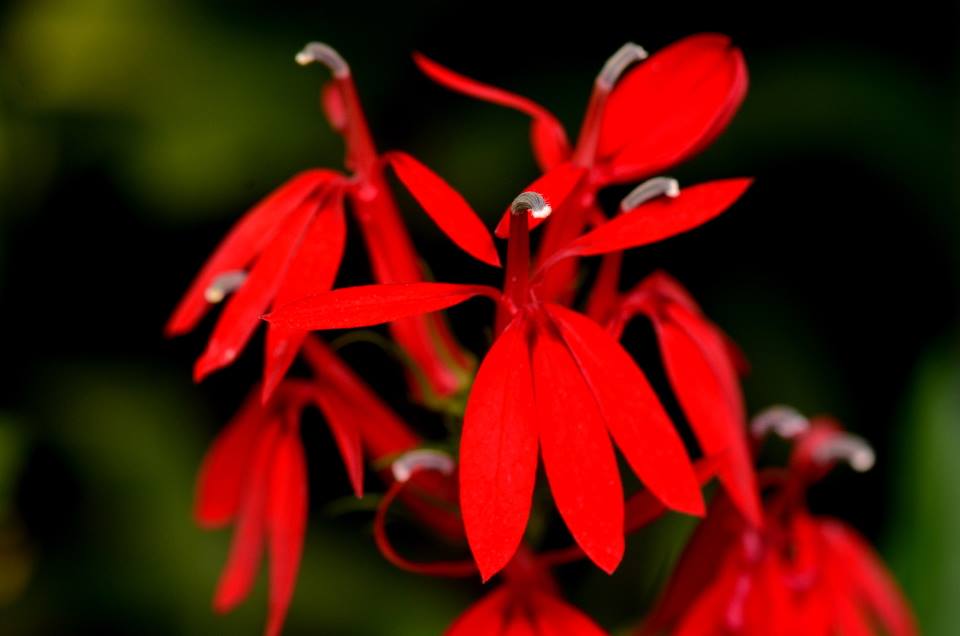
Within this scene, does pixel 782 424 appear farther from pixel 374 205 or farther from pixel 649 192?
pixel 374 205

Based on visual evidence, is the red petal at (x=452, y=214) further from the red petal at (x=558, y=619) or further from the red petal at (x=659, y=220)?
the red petal at (x=558, y=619)

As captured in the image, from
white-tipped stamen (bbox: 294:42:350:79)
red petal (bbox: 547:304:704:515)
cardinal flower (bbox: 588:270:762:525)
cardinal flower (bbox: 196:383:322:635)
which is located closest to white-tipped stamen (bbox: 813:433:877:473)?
cardinal flower (bbox: 588:270:762:525)

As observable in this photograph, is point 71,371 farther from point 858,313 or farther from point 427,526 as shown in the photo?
point 858,313

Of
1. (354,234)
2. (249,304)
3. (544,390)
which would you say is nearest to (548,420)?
(544,390)

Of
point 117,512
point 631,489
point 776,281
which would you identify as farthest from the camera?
point 776,281

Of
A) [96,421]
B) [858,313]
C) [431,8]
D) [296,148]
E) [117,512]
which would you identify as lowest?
[858,313]

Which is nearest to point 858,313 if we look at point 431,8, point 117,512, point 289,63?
point 431,8

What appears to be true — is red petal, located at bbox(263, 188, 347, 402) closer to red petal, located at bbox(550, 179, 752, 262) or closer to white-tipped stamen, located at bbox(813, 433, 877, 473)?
red petal, located at bbox(550, 179, 752, 262)

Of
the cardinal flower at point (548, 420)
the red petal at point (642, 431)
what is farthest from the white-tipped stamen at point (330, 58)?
the red petal at point (642, 431)
